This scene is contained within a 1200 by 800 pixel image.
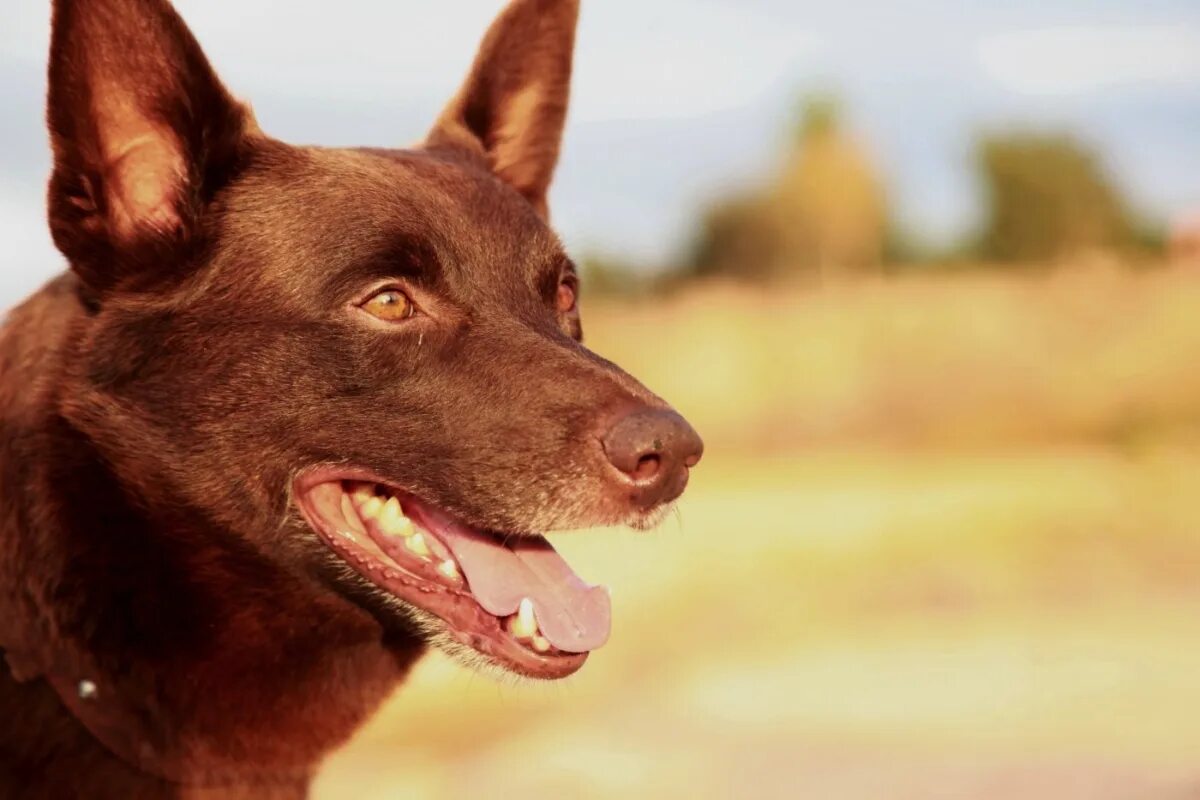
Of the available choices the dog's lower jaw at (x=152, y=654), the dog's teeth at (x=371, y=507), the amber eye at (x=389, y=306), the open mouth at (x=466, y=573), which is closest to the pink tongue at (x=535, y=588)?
the open mouth at (x=466, y=573)

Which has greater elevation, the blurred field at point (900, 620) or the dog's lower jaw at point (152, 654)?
the dog's lower jaw at point (152, 654)

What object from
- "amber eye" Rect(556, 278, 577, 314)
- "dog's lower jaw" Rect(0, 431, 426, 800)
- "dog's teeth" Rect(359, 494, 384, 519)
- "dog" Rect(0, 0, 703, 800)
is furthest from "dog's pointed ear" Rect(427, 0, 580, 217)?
"dog's lower jaw" Rect(0, 431, 426, 800)

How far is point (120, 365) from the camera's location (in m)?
3.22

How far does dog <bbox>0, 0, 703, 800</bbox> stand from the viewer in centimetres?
310

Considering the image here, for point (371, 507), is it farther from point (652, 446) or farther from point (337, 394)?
point (652, 446)

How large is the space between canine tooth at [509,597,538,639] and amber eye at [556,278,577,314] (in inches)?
32.7

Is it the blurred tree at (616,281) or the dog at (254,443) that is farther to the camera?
the blurred tree at (616,281)

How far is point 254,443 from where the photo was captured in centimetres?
327

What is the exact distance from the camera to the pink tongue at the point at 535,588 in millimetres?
3234

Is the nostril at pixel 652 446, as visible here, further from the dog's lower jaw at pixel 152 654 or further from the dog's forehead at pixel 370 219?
the dog's lower jaw at pixel 152 654

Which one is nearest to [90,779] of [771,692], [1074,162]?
[771,692]

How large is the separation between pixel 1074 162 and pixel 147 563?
127 feet

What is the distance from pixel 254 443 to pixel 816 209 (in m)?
35.5

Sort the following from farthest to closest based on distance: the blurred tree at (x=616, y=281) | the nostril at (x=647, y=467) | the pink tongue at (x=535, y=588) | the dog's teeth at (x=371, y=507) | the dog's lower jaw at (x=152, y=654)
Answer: the blurred tree at (x=616, y=281)
the dog's teeth at (x=371, y=507)
the pink tongue at (x=535, y=588)
the nostril at (x=647, y=467)
the dog's lower jaw at (x=152, y=654)
